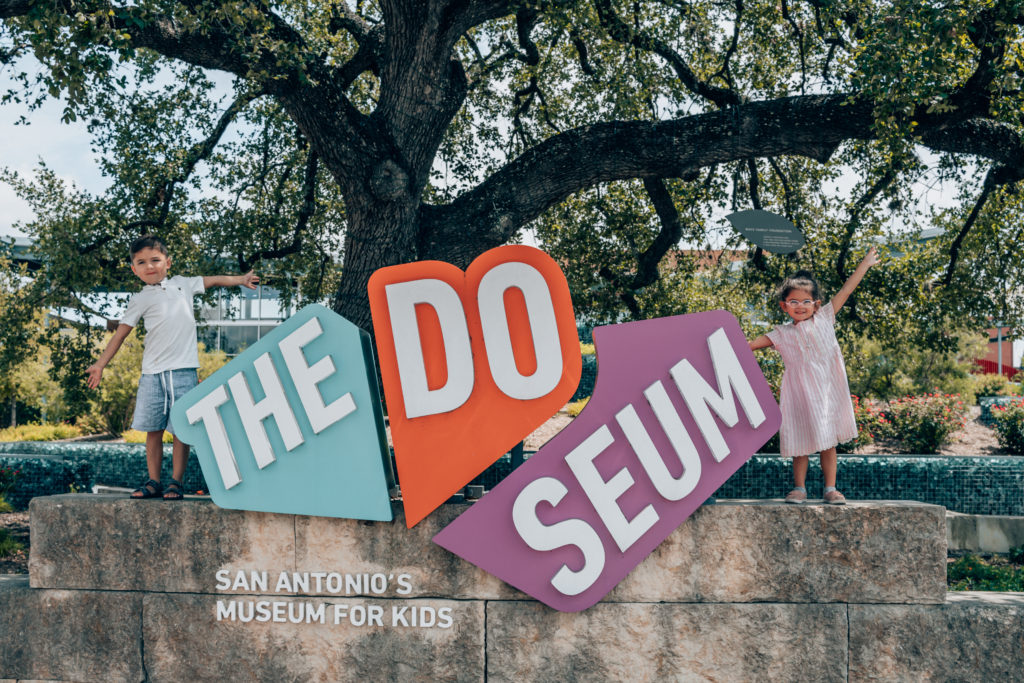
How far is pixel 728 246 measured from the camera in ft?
33.7

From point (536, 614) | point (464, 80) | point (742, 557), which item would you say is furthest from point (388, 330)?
point (464, 80)

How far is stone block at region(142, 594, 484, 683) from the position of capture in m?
4.02

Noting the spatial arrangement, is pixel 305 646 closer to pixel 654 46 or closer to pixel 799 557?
pixel 799 557

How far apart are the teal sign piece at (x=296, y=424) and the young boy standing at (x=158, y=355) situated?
34 centimetres

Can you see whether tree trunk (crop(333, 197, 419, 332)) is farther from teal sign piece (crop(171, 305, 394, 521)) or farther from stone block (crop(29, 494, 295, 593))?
stone block (crop(29, 494, 295, 593))

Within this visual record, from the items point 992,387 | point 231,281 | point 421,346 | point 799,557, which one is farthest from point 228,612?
point 992,387

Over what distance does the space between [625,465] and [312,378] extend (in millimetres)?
1803

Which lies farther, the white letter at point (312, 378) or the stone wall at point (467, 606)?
the white letter at point (312, 378)

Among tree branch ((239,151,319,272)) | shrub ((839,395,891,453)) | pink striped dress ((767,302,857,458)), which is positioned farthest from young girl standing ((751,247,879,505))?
shrub ((839,395,891,453))

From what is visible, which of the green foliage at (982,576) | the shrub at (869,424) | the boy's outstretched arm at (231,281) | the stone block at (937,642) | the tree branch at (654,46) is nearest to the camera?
the stone block at (937,642)

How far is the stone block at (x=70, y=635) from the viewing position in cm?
418

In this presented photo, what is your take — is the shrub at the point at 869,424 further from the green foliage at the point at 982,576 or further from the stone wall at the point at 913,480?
the green foliage at the point at 982,576

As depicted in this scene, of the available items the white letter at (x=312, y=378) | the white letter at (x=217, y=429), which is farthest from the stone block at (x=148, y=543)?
the white letter at (x=312, y=378)

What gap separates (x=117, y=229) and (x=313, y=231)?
2.44 metres
